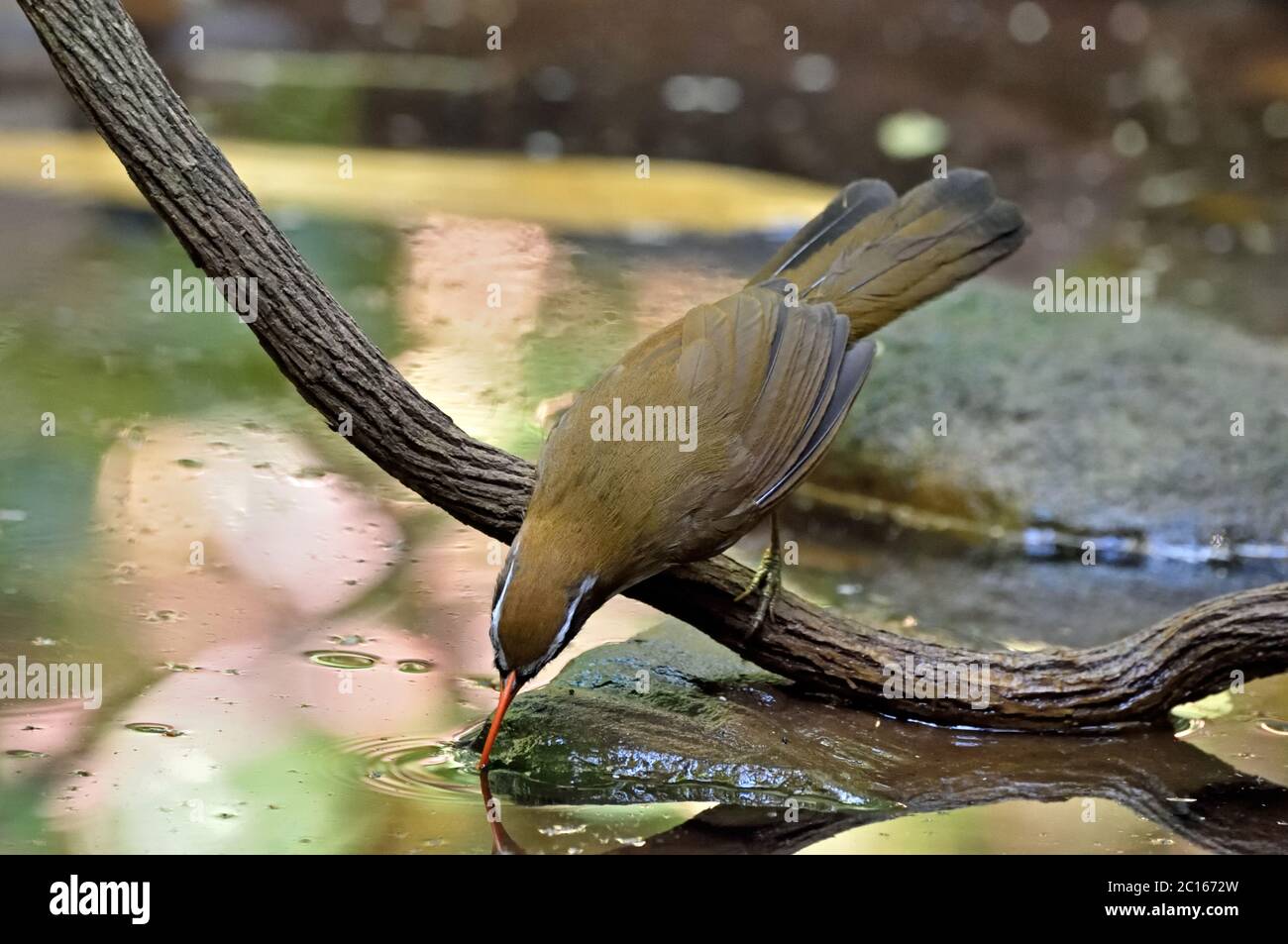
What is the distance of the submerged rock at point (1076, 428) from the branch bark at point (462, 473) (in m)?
1.89

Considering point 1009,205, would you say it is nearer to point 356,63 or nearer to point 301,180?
point 301,180

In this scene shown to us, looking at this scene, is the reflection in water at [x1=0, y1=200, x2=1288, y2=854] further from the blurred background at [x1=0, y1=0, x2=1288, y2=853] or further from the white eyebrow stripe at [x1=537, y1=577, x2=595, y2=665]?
the white eyebrow stripe at [x1=537, y1=577, x2=595, y2=665]

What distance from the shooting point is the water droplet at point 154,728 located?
434cm

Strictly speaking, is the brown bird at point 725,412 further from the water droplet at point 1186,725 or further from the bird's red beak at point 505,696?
the water droplet at point 1186,725

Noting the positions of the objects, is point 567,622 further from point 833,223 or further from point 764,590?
point 833,223

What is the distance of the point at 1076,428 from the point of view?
6836 mm

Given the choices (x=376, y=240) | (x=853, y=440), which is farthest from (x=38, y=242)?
(x=853, y=440)

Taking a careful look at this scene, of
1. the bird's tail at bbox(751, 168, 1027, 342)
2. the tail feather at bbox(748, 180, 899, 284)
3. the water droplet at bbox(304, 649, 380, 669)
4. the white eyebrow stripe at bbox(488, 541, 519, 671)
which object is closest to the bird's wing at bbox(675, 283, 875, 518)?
the bird's tail at bbox(751, 168, 1027, 342)

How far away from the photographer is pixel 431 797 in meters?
4.04

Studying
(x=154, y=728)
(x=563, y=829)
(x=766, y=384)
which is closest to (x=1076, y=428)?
(x=766, y=384)

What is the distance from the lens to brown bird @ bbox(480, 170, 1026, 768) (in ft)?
13.0

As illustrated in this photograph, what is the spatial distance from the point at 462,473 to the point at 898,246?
4.96 feet

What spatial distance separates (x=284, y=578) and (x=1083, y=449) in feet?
11.3

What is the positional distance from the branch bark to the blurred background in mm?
225
